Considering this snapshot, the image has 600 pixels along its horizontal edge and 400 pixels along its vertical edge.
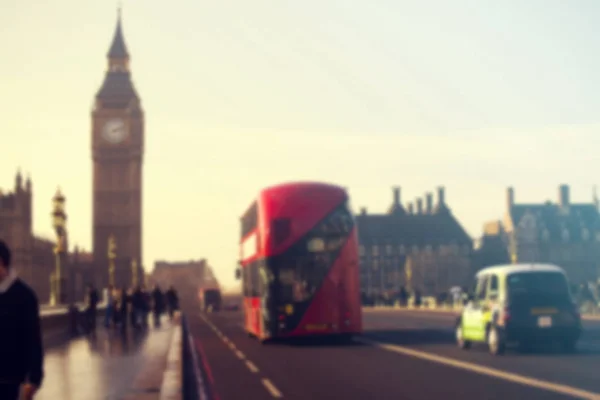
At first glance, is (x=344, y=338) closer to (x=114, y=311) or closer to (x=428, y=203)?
(x=114, y=311)

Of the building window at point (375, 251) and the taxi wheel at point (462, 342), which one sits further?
the building window at point (375, 251)

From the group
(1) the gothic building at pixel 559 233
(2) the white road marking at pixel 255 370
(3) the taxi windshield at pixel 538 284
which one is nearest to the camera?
(2) the white road marking at pixel 255 370

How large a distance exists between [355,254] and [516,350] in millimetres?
5149

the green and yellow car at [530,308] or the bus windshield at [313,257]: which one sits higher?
the bus windshield at [313,257]

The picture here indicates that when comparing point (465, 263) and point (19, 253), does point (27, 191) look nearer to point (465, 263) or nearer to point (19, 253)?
point (19, 253)

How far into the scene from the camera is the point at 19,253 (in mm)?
113188

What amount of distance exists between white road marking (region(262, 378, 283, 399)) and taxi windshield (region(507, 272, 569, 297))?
6849 millimetres

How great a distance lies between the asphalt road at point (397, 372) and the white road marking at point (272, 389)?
15 millimetres

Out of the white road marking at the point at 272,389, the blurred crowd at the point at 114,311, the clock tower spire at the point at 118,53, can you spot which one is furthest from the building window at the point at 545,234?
the white road marking at the point at 272,389

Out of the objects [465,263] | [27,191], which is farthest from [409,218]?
[27,191]

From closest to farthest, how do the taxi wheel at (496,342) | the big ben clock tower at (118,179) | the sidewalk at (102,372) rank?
the sidewalk at (102,372) → the taxi wheel at (496,342) → the big ben clock tower at (118,179)

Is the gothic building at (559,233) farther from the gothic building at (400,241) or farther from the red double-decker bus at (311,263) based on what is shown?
the red double-decker bus at (311,263)

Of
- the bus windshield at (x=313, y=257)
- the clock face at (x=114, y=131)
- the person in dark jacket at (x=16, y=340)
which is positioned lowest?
the person in dark jacket at (x=16, y=340)

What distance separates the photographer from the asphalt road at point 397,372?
15.6 m
